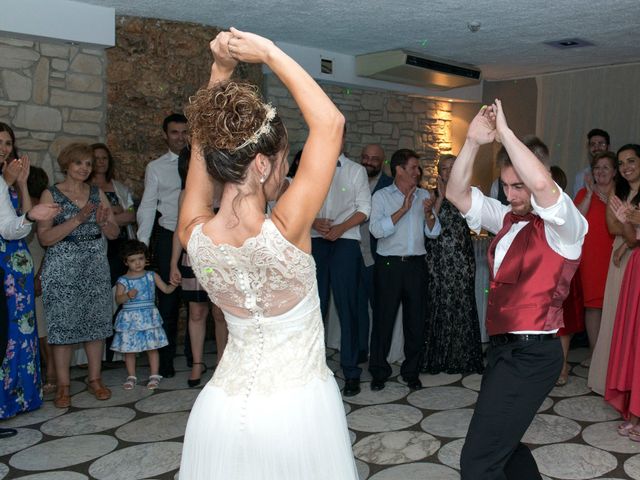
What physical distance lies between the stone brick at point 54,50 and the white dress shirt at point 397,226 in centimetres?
256

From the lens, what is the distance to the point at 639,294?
370 centimetres

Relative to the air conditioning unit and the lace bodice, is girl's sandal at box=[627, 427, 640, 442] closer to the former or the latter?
the lace bodice

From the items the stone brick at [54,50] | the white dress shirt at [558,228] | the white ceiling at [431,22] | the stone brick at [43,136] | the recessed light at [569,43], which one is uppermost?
the recessed light at [569,43]

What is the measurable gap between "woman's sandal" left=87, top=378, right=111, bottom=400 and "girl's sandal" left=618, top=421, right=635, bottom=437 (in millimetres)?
3026

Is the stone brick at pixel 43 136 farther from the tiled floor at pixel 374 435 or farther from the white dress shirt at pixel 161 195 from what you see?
the tiled floor at pixel 374 435

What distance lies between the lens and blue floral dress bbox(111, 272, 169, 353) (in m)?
4.38

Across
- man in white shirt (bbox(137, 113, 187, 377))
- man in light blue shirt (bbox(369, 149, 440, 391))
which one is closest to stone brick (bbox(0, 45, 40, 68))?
man in white shirt (bbox(137, 113, 187, 377))

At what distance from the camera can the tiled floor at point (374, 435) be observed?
3156 mm

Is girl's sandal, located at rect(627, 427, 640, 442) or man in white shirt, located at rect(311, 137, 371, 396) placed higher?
man in white shirt, located at rect(311, 137, 371, 396)

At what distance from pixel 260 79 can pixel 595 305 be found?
346 centimetres

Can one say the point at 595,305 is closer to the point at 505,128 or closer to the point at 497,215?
the point at 497,215

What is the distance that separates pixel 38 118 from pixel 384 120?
12.3ft

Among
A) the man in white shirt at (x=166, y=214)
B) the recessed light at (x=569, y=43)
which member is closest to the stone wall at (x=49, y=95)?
the man in white shirt at (x=166, y=214)

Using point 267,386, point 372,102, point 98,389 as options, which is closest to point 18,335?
point 98,389
